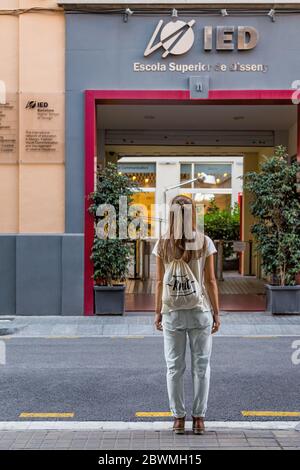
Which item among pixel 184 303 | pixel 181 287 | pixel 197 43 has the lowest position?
pixel 184 303

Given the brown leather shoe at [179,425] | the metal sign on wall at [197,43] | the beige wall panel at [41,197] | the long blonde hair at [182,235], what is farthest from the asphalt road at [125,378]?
the metal sign on wall at [197,43]

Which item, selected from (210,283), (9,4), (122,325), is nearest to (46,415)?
(210,283)

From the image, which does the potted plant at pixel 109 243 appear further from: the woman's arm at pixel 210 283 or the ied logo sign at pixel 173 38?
the woman's arm at pixel 210 283

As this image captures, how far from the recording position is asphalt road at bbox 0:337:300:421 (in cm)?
546

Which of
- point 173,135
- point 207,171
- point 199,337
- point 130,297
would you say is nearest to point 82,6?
point 173,135

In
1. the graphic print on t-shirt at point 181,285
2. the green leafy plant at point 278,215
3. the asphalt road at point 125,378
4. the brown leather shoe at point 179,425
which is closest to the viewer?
the graphic print on t-shirt at point 181,285

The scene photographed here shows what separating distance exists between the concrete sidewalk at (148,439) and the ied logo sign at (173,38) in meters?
7.54

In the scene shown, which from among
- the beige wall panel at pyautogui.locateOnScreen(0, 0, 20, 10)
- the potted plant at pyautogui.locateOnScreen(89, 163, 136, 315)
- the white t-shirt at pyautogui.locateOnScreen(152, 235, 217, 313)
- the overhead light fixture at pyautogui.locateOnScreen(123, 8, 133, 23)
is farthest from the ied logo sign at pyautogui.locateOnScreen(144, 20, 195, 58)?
the white t-shirt at pyautogui.locateOnScreen(152, 235, 217, 313)

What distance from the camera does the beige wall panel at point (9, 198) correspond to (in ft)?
34.7

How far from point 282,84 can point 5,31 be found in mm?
5179

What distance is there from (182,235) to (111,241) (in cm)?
589

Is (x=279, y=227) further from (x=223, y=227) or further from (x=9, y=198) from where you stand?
(x=223, y=227)

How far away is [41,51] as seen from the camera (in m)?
10.5
